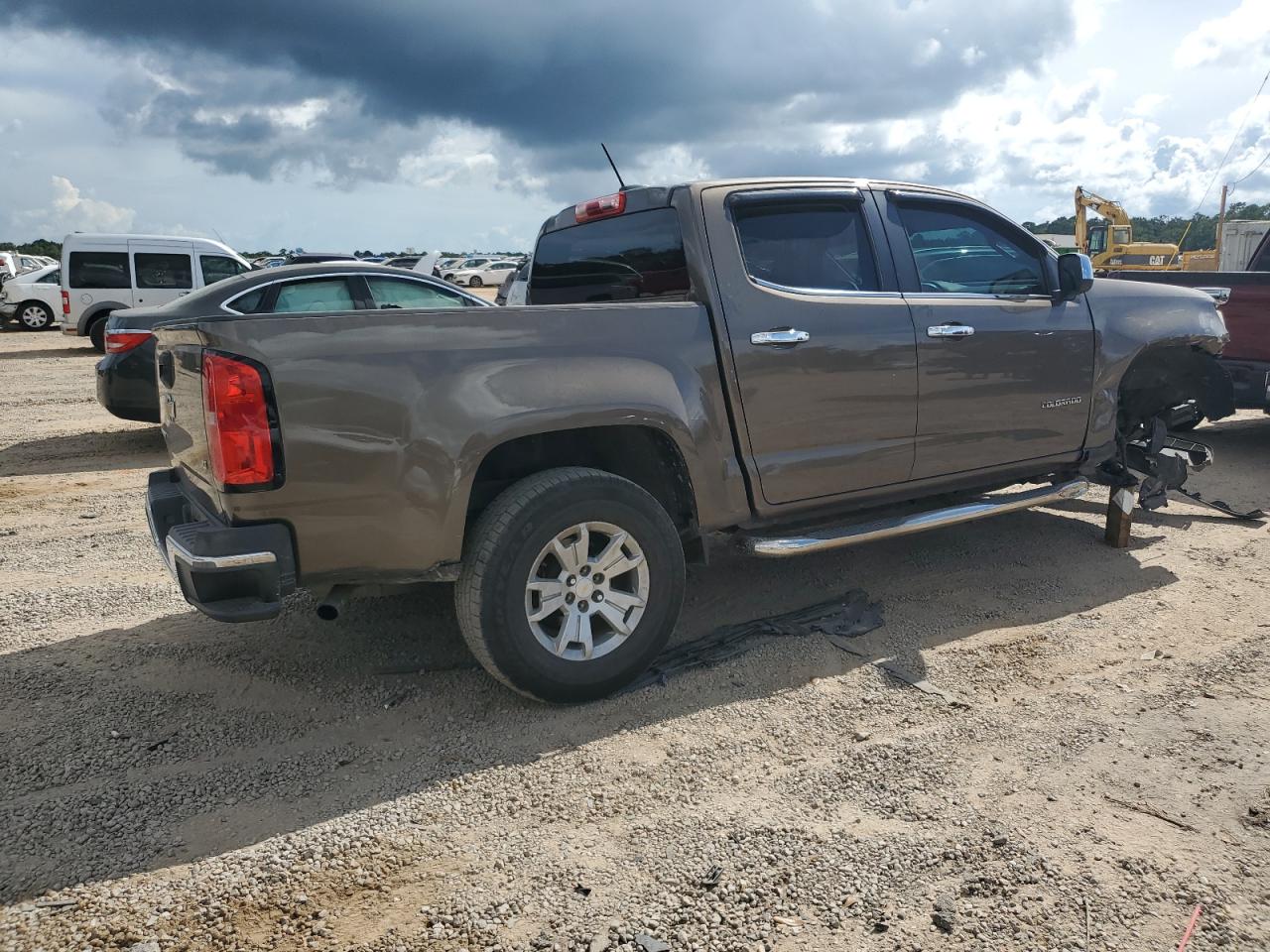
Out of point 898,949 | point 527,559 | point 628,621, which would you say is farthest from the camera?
point 628,621

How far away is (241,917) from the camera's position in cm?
242

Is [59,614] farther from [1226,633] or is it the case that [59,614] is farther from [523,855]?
[1226,633]

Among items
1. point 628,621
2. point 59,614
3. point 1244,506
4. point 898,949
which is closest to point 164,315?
point 59,614

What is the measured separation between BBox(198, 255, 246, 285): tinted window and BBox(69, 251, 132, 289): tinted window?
1.27 meters

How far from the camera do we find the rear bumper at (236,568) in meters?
2.96

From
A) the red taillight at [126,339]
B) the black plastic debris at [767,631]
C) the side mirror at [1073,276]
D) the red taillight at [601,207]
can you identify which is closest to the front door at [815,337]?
the red taillight at [601,207]

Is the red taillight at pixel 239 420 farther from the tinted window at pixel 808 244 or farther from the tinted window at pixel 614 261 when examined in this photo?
the tinted window at pixel 808 244

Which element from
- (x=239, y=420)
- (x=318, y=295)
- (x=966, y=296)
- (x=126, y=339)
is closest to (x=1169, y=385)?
(x=966, y=296)

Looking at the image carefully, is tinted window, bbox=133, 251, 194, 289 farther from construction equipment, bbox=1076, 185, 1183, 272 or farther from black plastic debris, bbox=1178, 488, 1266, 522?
construction equipment, bbox=1076, 185, 1183, 272

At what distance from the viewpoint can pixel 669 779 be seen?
306 centimetres

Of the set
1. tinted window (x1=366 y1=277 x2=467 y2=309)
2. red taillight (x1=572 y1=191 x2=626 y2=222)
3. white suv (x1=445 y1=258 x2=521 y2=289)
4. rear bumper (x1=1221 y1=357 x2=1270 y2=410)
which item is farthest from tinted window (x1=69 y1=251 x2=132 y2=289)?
white suv (x1=445 y1=258 x2=521 y2=289)

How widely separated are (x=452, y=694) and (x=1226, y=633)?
337cm

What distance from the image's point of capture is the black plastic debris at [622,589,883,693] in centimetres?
388

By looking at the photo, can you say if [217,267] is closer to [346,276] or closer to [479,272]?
[346,276]
